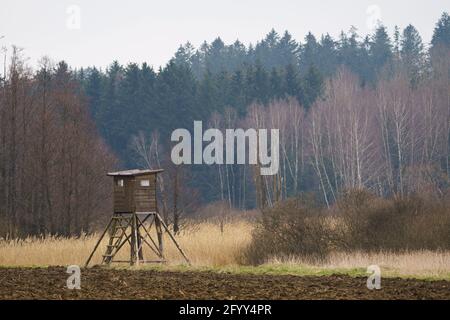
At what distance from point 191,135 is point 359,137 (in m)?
18.5

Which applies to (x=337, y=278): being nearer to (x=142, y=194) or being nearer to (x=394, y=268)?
(x=394, y=268)

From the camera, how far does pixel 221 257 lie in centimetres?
2958

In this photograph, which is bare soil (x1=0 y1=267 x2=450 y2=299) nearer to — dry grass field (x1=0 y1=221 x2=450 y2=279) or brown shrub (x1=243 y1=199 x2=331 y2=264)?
dry grass field (x1=0 y1=221 x2=450 y2=279)

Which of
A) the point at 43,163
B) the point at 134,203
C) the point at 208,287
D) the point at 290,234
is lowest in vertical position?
the point at 208,287

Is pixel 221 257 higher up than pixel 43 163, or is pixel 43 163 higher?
pixel 43 163

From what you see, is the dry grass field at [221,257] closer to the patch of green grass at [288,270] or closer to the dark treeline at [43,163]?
the patch of green grass at [288,270]

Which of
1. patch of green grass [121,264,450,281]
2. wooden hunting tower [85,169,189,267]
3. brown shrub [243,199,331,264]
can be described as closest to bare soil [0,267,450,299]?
patch of green grass [121,264,450,281]

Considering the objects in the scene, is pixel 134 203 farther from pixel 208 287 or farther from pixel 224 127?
pixel 224 127

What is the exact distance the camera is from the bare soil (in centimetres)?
1792

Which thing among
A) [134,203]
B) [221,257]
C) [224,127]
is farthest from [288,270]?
[224,127]

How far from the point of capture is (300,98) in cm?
8400

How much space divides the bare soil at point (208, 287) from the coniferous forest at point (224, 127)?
56.2 feet

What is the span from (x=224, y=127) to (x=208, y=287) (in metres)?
57.7
